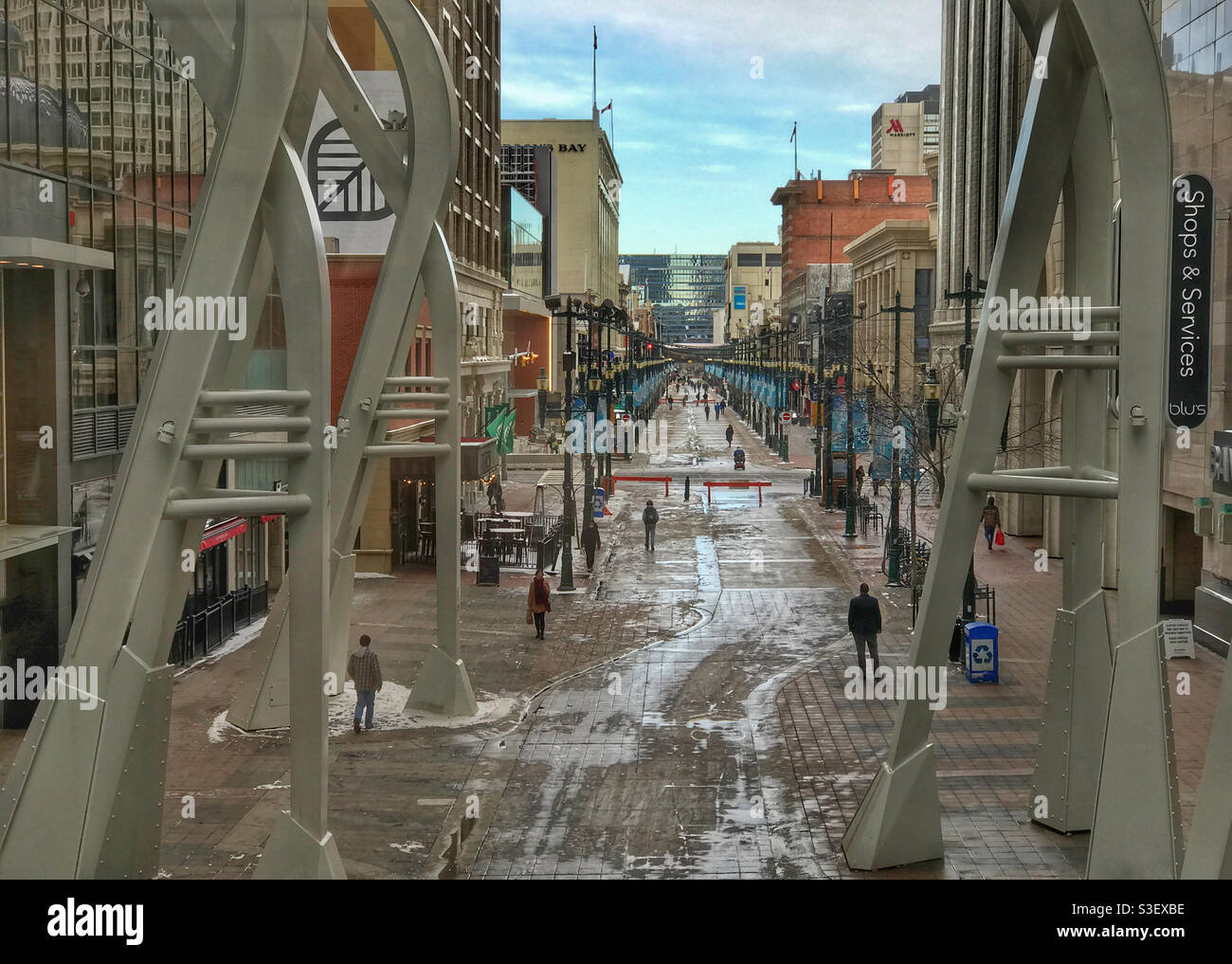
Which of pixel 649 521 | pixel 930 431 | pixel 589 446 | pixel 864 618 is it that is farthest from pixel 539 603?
pixel 649 521

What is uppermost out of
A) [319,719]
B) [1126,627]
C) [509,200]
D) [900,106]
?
[900,106]

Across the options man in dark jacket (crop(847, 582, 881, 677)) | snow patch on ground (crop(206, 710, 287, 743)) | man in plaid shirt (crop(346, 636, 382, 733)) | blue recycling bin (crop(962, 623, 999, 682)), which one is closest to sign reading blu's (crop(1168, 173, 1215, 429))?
blue recycling bin (crop(962, 623, 999, 682))

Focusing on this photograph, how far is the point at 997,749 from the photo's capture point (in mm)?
16891

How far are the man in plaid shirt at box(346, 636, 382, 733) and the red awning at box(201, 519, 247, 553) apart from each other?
5.61 m

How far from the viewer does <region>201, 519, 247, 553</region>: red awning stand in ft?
74.4

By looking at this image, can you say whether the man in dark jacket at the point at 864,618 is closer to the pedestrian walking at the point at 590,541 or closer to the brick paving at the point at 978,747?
the brick paving at the point at 978,747

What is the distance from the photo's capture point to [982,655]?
20.7 meters

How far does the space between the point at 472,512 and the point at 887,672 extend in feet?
56.5

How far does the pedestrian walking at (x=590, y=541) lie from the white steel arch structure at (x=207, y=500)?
69.1 ft

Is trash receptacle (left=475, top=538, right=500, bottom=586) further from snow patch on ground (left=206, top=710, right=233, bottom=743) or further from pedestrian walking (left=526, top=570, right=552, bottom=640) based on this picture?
snow patch on ground (left=206, top=710, right=233, bottom=743)

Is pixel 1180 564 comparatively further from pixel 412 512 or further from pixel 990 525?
pixel 412 512

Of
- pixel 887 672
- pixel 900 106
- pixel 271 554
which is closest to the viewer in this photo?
pixel 887 672
